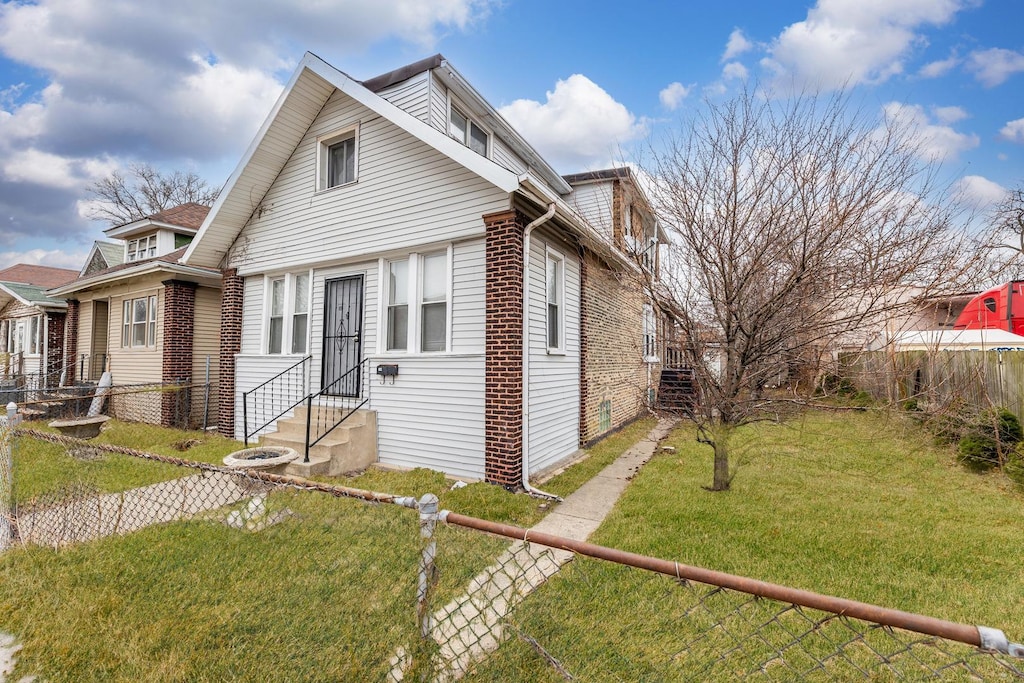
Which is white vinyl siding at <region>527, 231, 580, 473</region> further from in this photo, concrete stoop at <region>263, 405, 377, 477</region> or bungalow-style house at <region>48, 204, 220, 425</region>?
bungalow-style house at <region>48, 204, 220, 425</region>

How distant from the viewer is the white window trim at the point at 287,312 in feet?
28.4

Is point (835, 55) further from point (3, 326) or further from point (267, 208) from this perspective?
point (3, 326)

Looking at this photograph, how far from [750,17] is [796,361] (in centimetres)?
661

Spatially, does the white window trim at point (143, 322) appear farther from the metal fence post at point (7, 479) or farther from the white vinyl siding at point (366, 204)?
the metal fence post at point (7, 479)

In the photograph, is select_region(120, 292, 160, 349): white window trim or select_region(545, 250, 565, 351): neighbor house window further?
select_region(120, 292, 160, 349): white window trim

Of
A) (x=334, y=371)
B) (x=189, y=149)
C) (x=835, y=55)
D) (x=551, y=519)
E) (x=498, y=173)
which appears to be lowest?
(x=551, y=519)

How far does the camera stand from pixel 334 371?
8.32 metres

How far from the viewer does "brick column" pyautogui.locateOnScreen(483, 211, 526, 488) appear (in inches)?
246

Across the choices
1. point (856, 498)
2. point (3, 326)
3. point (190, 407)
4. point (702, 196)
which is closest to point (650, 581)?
point (856, 498)

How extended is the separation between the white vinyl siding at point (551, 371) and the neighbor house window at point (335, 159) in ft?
12.9

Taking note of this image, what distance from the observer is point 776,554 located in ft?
13.7

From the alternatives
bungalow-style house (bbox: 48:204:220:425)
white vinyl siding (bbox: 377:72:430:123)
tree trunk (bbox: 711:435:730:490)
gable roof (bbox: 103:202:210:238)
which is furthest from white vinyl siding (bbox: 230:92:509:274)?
gable roof (bbox: 103:202:210:238)

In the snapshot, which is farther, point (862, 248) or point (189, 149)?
point (189, 149)

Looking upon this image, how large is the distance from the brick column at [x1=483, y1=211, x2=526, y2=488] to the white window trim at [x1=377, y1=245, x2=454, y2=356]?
77 centimetres
